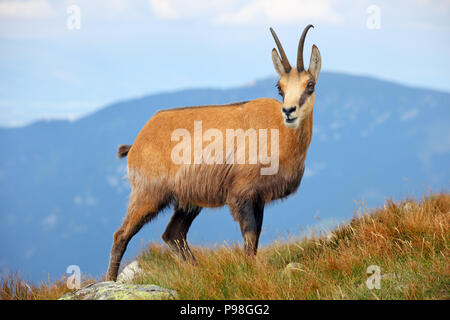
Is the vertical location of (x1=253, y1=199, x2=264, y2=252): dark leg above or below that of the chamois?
below

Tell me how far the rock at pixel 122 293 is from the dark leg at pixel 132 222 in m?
1.58

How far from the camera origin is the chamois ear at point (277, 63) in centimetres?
622

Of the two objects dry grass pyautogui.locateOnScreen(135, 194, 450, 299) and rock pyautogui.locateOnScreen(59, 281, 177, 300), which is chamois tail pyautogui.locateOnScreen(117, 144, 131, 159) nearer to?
dry grass pyautogui.locateOnScreen(135, 194, 450, 299)

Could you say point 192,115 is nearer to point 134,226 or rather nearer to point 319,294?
point 134,226

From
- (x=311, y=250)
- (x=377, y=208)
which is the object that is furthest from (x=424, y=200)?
(x=311, y=250)

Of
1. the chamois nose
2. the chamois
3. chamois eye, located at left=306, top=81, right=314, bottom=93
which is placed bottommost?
the chamois

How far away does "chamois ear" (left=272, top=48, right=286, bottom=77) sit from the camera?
622 cm

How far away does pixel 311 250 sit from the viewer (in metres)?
7.05

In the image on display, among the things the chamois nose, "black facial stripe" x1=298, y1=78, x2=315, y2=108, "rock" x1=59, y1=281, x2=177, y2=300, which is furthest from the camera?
"black facial stripe" x1=298, y1=78, x2=315, y2=108

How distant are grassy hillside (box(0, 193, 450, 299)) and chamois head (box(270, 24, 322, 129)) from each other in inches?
62.1

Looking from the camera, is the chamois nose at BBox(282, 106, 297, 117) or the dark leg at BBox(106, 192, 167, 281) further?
the dark leg at BBox(106, 192, 167, 281)

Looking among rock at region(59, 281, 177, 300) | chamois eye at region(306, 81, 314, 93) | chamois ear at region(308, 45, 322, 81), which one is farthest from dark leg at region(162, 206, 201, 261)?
chamois ear at region(308, 45, 322, 81)
